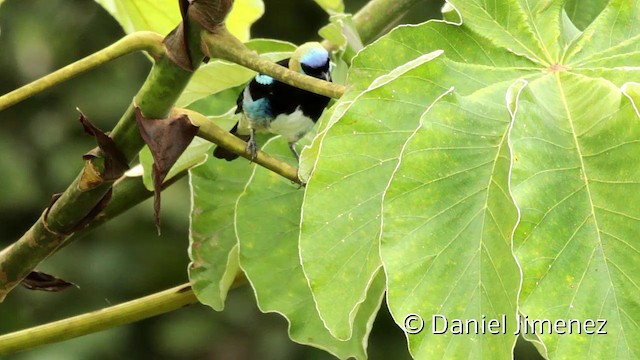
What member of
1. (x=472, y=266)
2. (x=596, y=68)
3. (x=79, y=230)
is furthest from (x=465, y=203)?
(x=79, y=230)

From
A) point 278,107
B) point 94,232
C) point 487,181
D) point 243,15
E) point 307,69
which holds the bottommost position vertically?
point 94,232

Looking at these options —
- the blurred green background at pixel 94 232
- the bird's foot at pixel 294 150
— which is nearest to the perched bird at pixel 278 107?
the bird's foot at pixel 294 150

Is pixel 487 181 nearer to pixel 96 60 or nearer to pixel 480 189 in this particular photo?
pixel 480 189

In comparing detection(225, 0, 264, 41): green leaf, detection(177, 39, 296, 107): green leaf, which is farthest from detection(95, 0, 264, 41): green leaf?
detection(177, 39, 296, 107): green leaf

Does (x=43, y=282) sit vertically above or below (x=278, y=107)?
above

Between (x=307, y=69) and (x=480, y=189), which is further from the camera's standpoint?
(x=307, y=69)

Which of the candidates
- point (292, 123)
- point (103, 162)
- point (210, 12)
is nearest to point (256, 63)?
point (210, 12)
